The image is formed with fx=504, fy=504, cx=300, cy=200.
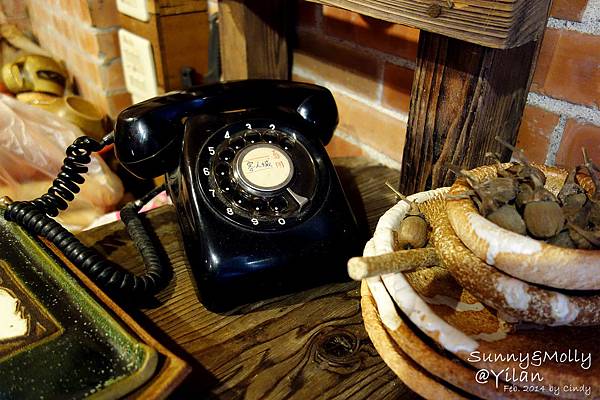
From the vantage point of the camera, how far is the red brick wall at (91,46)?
1432 mm

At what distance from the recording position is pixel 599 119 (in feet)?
2.15

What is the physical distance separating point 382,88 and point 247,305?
523 millimetres

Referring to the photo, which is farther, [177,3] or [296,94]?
[177,3]

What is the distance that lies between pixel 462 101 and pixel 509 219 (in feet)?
0.86

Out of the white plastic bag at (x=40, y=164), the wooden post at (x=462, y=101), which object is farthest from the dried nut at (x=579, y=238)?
the white plastic bag at (x=40, y=164)

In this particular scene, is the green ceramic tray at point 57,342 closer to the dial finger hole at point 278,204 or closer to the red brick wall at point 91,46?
the dial finger hole at point 278,204

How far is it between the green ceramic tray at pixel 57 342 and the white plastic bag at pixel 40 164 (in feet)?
2.23

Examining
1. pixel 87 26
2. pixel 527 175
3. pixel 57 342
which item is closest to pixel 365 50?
pixel 527 175

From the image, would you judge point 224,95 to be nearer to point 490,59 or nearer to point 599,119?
point 490,59

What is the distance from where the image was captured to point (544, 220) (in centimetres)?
41

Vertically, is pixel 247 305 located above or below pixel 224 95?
below

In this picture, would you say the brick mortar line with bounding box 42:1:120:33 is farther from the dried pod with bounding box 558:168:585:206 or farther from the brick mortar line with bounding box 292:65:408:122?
the dried pod with bounding box 558:168:585:206

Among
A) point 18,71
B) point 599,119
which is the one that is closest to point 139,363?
point 599,119

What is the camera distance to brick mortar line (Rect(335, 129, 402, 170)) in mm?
988
